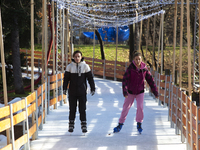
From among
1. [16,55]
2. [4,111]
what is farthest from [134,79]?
[16,55]

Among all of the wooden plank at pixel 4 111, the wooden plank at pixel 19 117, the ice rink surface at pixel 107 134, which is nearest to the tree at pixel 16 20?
the ice rink surface at pixel 107 134

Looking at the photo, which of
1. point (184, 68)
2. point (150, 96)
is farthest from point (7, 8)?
point (184, 68)

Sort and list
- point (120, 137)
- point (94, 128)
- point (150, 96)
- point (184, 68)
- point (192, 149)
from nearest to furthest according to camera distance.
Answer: point (192, 149) → point (120, 137) → point (94, 128) → point (150, 96) → point (184, 68)

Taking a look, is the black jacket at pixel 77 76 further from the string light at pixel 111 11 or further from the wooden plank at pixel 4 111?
the string light at pixel 111 11

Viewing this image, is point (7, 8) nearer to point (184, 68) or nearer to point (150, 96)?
point (150, 96)

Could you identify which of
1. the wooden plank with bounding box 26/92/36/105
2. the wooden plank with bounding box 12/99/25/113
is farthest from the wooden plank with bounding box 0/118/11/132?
the wooden plank with bounding box 26/92/36/105

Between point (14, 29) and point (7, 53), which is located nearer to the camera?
point (14, 29)

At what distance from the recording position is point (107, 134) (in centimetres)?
759

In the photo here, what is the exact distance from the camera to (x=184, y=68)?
1189 inches

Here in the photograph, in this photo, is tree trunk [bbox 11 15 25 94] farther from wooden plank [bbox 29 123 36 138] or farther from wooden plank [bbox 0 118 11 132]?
wooden plank [bbox 0 118 11 132]

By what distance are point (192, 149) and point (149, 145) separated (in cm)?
125

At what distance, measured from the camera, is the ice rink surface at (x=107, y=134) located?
6703 millimetres

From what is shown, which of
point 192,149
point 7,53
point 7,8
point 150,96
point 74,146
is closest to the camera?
point 192,149

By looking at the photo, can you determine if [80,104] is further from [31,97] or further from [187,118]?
[187,118]
